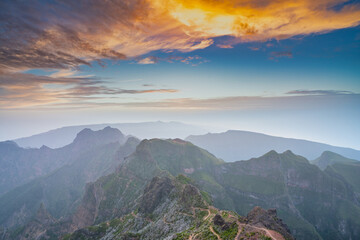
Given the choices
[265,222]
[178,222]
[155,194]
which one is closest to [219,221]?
[265,222]

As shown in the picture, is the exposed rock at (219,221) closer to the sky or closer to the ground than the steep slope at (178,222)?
closer to the sky

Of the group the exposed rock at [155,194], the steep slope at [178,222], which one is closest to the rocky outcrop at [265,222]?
the steep slope at [178,222]

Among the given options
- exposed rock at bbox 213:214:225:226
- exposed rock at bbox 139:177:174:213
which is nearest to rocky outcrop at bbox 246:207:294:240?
exposed rock at bbox 213:214:225:226

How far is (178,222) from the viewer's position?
3922 inches

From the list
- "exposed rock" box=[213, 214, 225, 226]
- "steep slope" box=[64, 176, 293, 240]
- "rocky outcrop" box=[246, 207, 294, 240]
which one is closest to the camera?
"rocky outcrop" box=[246, 207, 294, 240]

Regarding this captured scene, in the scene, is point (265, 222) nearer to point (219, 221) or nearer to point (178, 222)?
point (219, 221)

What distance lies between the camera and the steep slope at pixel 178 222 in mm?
69688

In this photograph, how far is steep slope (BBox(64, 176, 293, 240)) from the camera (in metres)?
69.7

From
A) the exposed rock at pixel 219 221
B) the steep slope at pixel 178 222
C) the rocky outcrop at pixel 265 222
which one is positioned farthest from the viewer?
the exposed rock at pixel 219 221

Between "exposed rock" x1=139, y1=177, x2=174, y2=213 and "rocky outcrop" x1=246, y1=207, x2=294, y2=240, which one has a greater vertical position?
"rocky outcrop" x1=246, y1=207, x2=294, y2=240

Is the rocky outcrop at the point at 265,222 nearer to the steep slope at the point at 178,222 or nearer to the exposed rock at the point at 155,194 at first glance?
the steep slope at the point at 178,222

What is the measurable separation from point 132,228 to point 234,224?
85713 millimetres

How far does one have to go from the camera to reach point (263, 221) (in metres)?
70.5

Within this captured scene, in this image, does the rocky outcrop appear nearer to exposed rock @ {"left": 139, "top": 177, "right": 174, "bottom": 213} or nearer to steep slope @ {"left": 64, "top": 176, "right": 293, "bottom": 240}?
steep slope @ {"left": 64, "top": 176, "right": 293, "bottom": 240}
